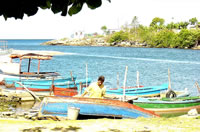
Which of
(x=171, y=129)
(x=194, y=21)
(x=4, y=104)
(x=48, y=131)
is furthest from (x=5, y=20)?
(x=194, y=21)

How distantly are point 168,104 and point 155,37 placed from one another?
114 metres

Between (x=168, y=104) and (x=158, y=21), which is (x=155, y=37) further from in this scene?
(x=168, y=104)

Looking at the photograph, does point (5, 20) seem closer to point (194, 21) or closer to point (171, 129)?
point (171, 129)

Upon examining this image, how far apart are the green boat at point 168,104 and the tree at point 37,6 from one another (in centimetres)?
1584

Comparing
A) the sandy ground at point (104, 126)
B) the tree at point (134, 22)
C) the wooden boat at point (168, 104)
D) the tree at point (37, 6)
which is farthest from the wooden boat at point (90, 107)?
the tree at point (134, 22)

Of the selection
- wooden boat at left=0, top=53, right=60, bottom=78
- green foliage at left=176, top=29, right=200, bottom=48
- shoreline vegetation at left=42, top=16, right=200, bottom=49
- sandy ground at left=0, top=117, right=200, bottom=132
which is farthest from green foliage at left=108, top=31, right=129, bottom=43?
sandy ground at left=0, top=117, right=200, bottom=132

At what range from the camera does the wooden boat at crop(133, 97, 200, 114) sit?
1839cm

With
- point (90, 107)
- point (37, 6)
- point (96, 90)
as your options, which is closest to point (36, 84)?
point (90, 107)

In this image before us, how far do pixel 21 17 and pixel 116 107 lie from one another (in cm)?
992

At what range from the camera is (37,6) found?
2.94 metres

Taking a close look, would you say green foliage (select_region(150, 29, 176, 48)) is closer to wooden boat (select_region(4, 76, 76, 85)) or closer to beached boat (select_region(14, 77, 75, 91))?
wooden boat (select_region(4, 76, 76, 85))

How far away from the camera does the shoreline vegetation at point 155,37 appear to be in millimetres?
116438

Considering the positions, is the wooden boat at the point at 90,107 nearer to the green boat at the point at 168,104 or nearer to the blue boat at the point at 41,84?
the green boat at the point at 168,104

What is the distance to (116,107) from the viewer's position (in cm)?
1255
